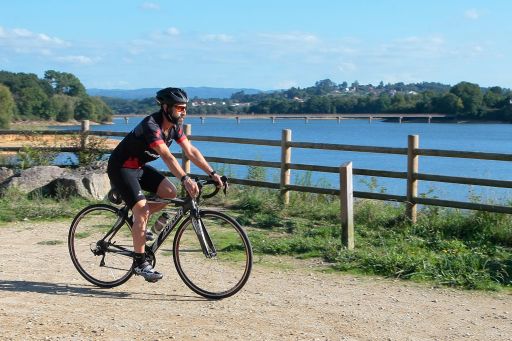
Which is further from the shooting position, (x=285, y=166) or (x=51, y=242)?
(x=285, y=166)

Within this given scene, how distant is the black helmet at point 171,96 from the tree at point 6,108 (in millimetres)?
47591

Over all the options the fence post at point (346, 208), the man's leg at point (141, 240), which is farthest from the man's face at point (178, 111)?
the fence post at point (346, 208)

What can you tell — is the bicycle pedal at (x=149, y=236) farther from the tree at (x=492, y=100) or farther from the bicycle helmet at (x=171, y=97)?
the tree at (x=492, y=100)

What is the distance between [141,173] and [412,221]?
5.18 metres

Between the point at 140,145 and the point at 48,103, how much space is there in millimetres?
57616

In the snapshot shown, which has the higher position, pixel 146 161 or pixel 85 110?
pixel 146 161

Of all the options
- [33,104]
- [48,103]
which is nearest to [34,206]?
[48,103]

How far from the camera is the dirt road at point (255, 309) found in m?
5.68

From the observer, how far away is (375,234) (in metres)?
10.1

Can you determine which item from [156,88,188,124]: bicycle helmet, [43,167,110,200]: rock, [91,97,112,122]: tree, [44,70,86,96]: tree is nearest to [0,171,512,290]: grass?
[43,167,110,200]: rock

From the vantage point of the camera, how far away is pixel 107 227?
25.2 feet

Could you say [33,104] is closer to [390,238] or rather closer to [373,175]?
[373,175]

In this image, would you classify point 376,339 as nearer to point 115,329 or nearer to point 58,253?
point 115,329

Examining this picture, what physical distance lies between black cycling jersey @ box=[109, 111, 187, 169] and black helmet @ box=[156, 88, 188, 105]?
15cm
